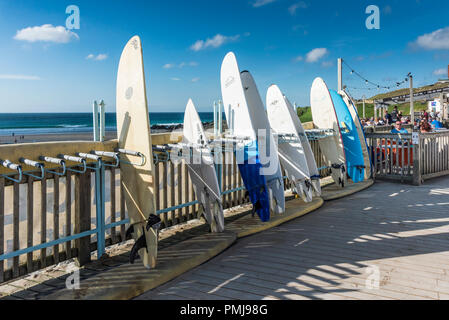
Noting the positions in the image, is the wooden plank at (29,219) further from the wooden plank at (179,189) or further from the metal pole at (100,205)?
the wooden plank at (179,189)

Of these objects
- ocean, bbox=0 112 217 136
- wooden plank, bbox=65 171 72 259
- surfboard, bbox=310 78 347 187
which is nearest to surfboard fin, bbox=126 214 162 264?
wooden plank, bbox=65 171 72 259

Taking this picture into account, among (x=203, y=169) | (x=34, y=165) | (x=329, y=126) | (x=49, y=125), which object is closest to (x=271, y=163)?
(x=203, y=169)

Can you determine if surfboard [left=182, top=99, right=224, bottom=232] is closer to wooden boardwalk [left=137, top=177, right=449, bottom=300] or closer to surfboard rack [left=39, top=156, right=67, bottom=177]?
wooden boardwalk [left=137, top=177, right=449, bottom=300]

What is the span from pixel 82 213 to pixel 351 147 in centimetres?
534

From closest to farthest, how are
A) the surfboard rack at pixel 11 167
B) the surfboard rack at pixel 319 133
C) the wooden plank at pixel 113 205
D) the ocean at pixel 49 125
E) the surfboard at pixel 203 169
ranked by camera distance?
the surfboard rack at pixel 11 167
the wooden plank at pixel 113 205
the surfboard at pixel 203 169
the surfboard rack at pixel 319 133
the ocean at pixel 49 125

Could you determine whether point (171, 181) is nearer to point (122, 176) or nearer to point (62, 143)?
point (122, 176)

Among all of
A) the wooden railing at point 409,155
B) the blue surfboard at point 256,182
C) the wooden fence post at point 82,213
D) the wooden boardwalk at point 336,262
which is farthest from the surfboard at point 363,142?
the wooden fence post at point 82,213

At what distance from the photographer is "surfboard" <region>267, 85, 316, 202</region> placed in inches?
209

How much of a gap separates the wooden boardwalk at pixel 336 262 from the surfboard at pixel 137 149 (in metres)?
0.42

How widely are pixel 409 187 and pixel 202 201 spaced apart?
4.45 meters

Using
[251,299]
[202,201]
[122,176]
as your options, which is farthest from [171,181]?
[251,299]

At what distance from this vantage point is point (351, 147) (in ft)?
22.8

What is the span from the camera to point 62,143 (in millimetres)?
2932

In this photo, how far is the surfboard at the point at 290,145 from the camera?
5305mm
